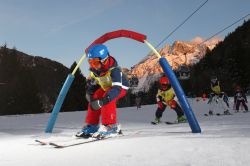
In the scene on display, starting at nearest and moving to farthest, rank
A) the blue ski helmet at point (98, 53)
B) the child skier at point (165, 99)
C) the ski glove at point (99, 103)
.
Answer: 1. the ski glove at point (99, 103)
2. the blue ski helmet at point (98, 53)
3. the child skier at point (165, 99)

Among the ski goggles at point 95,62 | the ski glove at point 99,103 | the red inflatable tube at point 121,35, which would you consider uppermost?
the red inflatable tube at point 121,35

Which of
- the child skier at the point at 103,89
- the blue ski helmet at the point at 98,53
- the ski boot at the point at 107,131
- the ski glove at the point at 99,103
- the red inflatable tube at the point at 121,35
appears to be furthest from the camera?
the red inflatable tube at the point at 121,35

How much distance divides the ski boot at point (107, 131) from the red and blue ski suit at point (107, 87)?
76 mm

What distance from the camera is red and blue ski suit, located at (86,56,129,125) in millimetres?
5246

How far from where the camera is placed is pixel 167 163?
9.42 ft

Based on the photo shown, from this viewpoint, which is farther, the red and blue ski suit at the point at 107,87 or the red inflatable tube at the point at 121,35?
the red inflatable tube at the point at 121,35

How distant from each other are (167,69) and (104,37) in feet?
5.71

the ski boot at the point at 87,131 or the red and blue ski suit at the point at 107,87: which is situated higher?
the red and blue ski suit at the point at 107,87

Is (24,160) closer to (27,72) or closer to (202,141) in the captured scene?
(202,141)

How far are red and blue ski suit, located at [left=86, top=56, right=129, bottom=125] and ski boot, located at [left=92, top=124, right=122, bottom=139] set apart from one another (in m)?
0.08

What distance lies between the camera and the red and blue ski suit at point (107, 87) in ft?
17.2

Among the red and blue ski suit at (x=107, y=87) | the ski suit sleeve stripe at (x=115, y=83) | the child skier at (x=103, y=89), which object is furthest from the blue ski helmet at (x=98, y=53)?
the ski suit sleeve stripe at (x=115, y=83)

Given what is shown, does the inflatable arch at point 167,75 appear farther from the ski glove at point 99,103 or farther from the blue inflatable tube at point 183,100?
the ski glove at point 99,103

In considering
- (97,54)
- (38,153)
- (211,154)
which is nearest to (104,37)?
(97,54)
